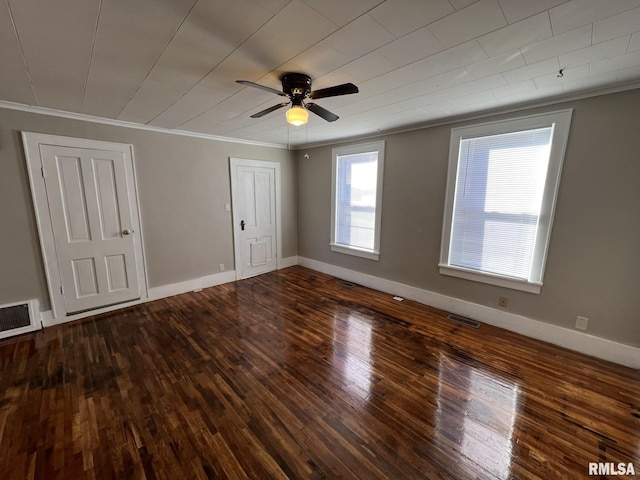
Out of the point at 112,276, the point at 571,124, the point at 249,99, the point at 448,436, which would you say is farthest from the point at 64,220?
the point at 571,124

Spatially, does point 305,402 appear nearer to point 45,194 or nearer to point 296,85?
point 296,85

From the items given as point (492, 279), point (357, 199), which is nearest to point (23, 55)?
point (357, 199)

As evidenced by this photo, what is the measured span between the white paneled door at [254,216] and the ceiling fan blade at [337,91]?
9.50 ft

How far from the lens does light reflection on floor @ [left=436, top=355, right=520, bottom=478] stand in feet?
5.12

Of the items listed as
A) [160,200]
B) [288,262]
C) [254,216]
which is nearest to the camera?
[160,200]

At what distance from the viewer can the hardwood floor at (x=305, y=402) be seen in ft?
5.00

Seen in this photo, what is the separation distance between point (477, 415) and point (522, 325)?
160 cm

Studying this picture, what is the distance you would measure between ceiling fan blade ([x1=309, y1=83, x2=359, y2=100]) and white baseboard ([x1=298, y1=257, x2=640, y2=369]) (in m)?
2.89

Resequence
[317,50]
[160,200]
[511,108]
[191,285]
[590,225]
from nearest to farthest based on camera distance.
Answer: [317,50] → [590,225] → [511,108] → [160,200] → [191,285]

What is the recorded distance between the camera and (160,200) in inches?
148

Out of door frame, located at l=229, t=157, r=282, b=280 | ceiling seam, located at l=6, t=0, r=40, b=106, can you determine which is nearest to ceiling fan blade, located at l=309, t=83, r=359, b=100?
ceiling seam, located at l=6, t=0, r=40, b=106

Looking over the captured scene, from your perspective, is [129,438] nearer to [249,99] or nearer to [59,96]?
[249,99]

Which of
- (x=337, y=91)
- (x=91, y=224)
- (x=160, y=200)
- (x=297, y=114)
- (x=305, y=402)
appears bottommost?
(x=305, y=402)

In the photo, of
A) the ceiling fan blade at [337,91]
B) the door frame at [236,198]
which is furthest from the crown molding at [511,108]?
the ceiling fan blade at [337,91]
